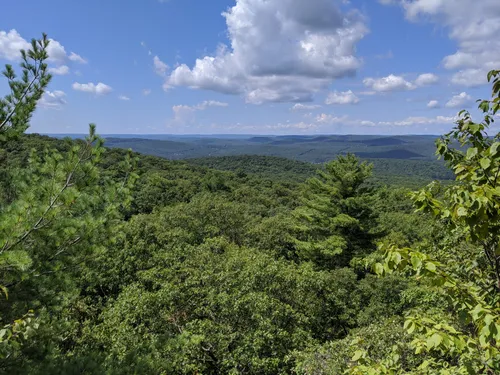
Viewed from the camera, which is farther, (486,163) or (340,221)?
(340,221)

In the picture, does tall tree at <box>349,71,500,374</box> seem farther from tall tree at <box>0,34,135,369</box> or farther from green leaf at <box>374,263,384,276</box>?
tall tree at <box>0,34,135,369</box>

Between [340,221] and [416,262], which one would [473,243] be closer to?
[416,262]

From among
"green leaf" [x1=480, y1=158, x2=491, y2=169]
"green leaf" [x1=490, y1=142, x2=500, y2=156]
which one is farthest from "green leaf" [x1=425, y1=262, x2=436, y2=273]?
"green leaf" [x1=490, y1=142, x2=500, y2=156]

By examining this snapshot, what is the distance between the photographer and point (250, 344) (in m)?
8.13

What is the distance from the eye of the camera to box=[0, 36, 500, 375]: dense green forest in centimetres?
270

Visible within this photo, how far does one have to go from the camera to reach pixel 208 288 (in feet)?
32.5

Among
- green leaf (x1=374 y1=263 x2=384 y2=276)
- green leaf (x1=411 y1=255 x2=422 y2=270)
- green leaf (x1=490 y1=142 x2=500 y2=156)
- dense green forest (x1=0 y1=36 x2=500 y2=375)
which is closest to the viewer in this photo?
green leaf (x1=490 y1=142 x2=500 y2=156)

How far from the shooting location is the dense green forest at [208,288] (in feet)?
8.87

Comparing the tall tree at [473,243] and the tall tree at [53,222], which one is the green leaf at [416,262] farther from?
the tall tree at [53,222]

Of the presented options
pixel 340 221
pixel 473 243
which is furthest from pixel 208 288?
pixel 340 221

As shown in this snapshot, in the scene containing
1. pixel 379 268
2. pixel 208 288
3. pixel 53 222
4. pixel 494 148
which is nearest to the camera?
pixel 494 148

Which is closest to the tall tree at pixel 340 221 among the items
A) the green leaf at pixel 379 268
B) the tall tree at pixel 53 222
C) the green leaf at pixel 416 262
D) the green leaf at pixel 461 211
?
the tall tree at pixel 53 222

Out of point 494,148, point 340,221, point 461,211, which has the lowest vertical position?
point 340,221

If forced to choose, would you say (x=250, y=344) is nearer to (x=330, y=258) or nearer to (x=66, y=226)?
(x=66, y=226)
